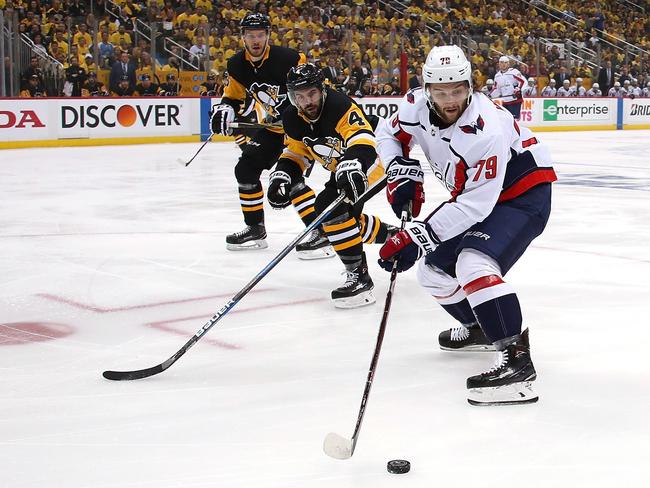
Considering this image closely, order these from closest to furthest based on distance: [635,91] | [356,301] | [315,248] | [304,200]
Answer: [356,301] → [304,200] → [315,248] → [635,91]

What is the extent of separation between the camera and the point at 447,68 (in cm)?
258

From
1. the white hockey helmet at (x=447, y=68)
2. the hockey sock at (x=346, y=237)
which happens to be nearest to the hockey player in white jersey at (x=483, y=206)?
the white hockey helmet at (x=447, y=68)

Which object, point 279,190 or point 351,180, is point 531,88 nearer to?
point 279,190

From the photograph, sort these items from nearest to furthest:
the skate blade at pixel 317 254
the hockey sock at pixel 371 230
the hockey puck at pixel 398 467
Answer: 1. the hockey puck at pixel 398 467
2. the hockey sock at pixel 371 230
3. the skate blade at pixel 317 254

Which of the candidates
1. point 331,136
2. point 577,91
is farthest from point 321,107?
point 577,91

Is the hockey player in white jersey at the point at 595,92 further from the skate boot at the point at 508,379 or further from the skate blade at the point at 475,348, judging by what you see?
the skate boot at the point at 508,379

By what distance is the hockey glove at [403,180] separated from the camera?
3.03m

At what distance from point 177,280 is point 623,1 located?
21.5 metres

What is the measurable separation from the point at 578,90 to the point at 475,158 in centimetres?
1527

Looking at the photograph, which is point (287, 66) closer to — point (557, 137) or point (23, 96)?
point (23, 96)

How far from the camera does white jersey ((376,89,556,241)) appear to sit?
2625mm

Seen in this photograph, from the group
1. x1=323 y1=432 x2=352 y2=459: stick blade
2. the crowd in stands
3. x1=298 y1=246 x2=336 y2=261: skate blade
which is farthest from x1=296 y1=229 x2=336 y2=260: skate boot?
the crowd in stands

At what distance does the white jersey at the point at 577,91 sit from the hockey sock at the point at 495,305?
49.1 ft

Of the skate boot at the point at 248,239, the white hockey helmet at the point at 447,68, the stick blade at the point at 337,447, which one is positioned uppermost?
the white hockey helmet at the point at 447,68
